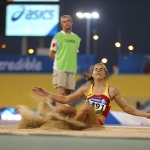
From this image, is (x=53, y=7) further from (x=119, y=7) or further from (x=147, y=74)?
(x=119, y=7)

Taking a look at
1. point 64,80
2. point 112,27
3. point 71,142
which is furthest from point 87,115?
point 112,27

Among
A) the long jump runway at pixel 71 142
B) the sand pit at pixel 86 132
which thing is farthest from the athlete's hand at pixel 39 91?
the long jump runway at pixel 71 142

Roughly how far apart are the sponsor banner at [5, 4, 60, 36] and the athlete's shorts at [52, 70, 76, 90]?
8159mm

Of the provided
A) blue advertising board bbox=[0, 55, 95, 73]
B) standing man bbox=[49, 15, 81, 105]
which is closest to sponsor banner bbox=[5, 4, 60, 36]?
blue advertising board bbox=[0, 55, 95, 73]

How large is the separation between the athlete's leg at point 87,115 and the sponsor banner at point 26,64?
11.4 metres

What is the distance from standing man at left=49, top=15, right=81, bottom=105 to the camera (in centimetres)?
881

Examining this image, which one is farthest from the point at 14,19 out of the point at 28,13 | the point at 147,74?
the point at 147,74

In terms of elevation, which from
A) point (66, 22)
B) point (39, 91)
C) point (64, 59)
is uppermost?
point (66, 22)

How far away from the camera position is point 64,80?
8781 mm

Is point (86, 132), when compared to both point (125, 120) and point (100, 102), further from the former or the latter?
point (125, 120)

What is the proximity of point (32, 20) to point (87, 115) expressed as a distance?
11.7 meters

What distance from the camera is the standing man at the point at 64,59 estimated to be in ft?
28.9

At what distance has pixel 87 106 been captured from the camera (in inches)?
241

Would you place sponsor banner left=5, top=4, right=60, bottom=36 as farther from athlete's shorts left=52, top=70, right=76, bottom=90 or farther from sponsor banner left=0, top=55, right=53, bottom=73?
athlete's shorts left=52, top=70, right=76, bottom=90
